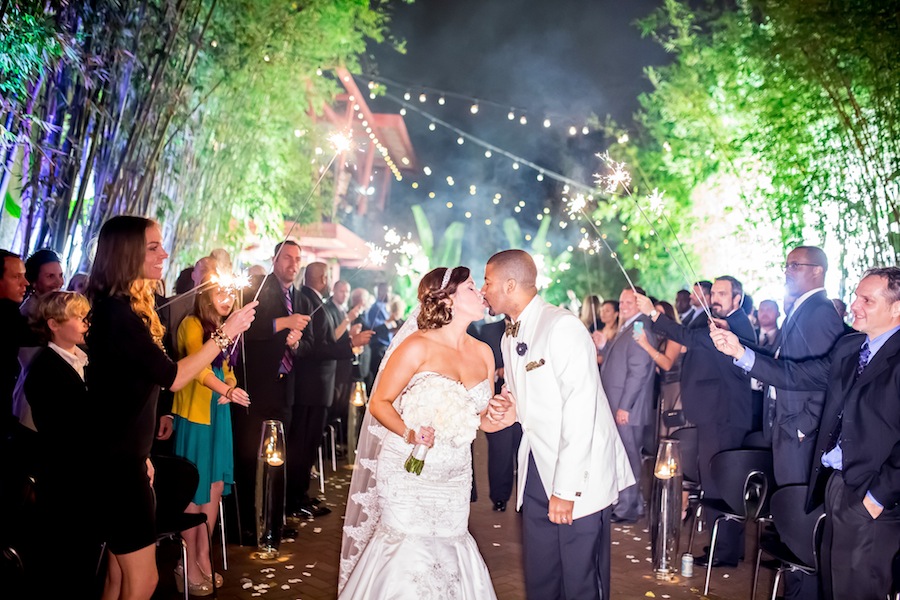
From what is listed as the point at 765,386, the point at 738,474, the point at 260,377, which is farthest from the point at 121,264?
the point at 765,386

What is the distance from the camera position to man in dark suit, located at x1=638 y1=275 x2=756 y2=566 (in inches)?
230

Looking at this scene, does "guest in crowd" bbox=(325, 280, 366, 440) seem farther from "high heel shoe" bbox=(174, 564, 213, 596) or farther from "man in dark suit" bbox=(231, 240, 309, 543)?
"high heel shoe" bbox=(174, 564, 213, 596)

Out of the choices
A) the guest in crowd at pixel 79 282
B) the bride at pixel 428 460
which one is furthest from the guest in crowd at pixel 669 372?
the guest in crowd at pixel 79 282

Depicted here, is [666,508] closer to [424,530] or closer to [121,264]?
[424,530]

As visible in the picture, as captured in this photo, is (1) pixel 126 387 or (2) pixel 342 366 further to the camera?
(2) pixel 342 366

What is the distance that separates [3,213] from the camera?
6.84 metres

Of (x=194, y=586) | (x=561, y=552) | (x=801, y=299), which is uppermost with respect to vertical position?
(x=801, y=299)

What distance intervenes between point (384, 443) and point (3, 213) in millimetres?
5082

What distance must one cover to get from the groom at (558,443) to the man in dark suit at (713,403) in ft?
6.94

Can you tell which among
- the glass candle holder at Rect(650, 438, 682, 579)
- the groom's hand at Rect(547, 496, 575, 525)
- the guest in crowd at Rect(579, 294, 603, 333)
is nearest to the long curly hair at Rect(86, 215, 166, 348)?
the groom's hand at Rect(547, 496, 575, 525)

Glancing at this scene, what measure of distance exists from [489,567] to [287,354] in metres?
2.38

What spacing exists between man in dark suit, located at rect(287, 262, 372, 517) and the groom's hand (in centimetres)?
356

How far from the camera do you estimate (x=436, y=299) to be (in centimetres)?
373

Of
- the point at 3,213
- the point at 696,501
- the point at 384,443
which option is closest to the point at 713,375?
the point at 696,501
